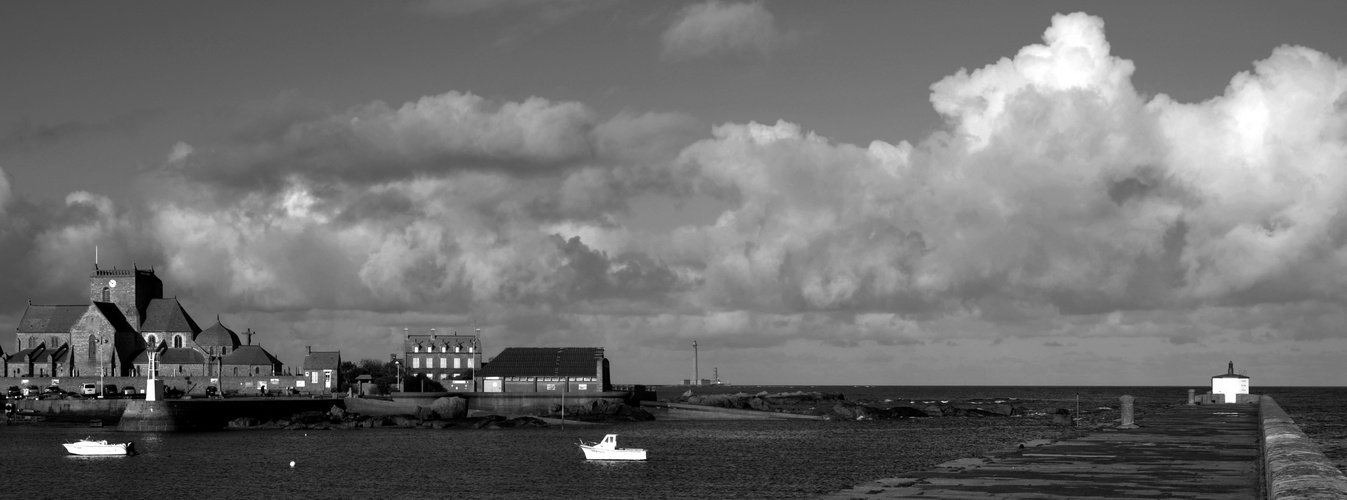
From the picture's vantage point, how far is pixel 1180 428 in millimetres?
51562

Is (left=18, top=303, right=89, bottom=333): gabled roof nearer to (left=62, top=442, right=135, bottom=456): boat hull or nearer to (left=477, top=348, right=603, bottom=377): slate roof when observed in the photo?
(left=477, top=348, right=603, bottom=377): slate roof

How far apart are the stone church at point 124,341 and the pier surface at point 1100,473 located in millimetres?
119976

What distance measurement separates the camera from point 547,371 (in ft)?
417

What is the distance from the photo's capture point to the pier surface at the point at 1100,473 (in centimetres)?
2800

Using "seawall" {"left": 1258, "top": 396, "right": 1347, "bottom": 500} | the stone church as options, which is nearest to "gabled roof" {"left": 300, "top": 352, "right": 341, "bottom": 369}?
the stone church

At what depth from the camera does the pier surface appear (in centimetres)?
2800

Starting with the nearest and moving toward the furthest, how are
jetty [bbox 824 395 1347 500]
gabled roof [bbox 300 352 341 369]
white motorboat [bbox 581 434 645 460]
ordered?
jetty [bbox 824 395 1347 500]
white motorboat [bbox 581 434 645 460]
gabled roof [bbox 300 352 341 369]

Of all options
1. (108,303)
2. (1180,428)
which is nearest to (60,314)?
(108,303)

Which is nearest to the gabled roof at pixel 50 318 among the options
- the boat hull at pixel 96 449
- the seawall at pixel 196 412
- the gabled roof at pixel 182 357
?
the gabled roof at pixel 182 357

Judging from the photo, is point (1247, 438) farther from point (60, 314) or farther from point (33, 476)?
point (60, 314)

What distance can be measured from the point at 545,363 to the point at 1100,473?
325ft

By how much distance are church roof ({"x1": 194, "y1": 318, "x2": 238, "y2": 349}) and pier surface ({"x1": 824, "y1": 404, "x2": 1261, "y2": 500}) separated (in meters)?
125

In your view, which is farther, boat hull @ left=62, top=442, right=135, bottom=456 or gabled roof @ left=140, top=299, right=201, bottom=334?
gabled roof @ left=140, top=299, right=201, bottom=334

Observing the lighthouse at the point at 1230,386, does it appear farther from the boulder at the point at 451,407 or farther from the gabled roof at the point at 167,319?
the gabled roof at the point at 167,319
